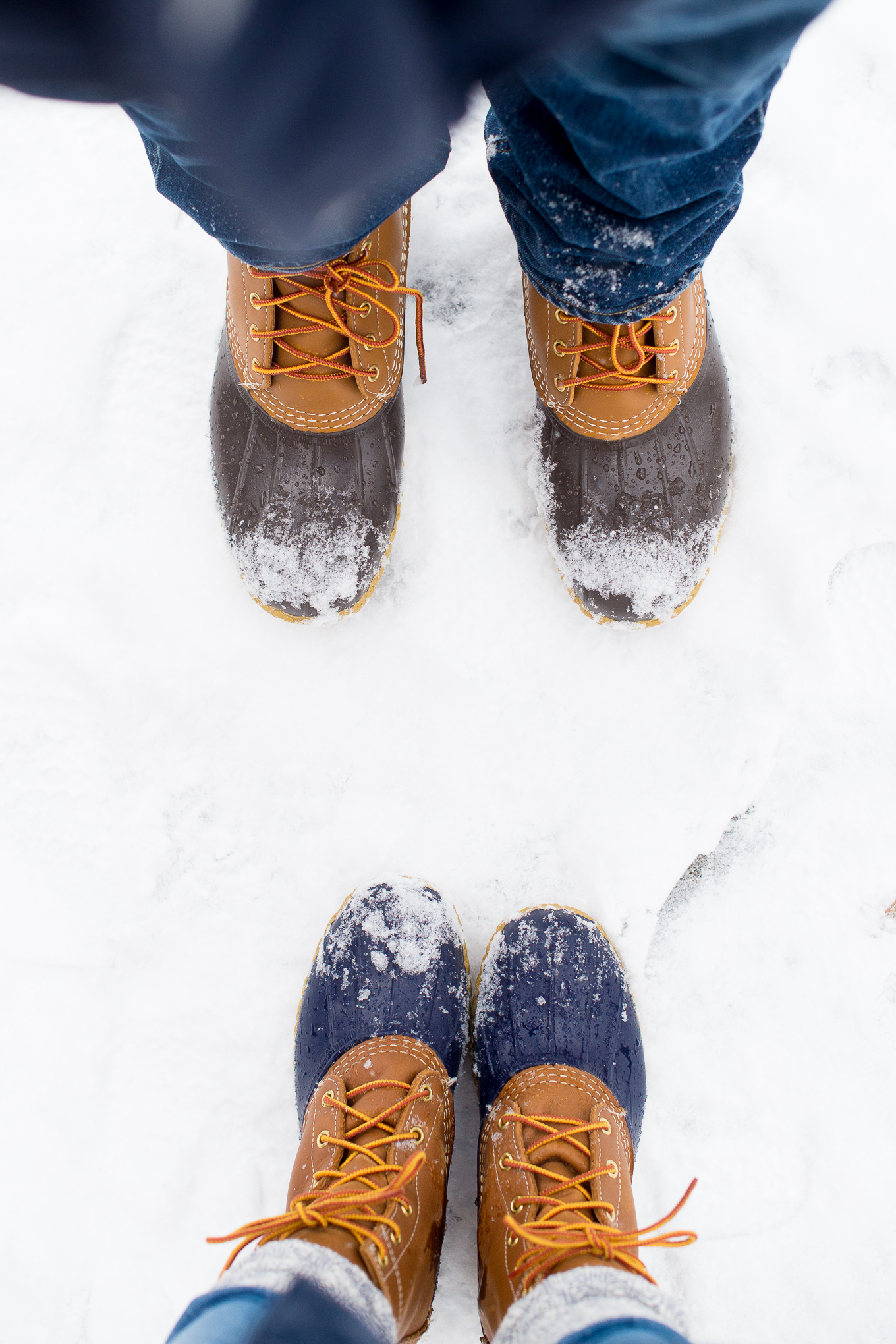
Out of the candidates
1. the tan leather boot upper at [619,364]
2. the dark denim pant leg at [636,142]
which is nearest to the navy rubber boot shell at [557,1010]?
the tan leather boot upper at [619,364]

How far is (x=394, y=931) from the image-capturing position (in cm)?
96

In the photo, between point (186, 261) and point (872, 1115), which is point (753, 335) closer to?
point (186, 261)

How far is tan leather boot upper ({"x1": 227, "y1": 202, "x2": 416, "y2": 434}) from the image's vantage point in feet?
2.73

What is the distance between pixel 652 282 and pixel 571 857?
661mm

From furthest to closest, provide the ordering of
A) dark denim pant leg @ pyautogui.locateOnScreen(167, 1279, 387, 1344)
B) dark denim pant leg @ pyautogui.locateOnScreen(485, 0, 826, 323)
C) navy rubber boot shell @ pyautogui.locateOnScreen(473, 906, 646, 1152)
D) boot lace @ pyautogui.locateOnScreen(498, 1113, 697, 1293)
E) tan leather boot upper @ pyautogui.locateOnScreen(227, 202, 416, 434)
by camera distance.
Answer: navy rubber boot shell @ pyautogui.locateOnScreen(473, 906, 646, 1152), tan leather boot upper @ pyautogui.locateOnScreen(227, 202, 416, 434), boot lace @ pyautogui.locateOnScreen(498, 1113, 697, 1293), dark denim pant leg @ pyautogui.locateOnScreen(167, 1279, 387, 1344), dark denim pant leg @ pyautogui.locateOnScreen(485, 0, 826, 323)

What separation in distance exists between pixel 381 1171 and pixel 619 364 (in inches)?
35.0

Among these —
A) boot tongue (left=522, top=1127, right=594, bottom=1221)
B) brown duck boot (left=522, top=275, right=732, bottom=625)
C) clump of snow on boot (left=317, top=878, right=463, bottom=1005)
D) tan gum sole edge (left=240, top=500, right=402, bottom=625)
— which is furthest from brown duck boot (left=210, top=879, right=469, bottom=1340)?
brown duck boot (left=522, top=275, right=732, bottom=625)

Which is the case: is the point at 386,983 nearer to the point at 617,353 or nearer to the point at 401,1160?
the point at 401,1160

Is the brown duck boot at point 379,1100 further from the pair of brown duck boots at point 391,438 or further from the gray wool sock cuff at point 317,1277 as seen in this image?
the pair of brown duck boots at point 391,438

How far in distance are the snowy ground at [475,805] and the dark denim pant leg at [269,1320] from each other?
422 mm

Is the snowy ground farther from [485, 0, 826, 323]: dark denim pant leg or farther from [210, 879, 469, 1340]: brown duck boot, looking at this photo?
[485, 0, 826, 323]: dark denim pant leg

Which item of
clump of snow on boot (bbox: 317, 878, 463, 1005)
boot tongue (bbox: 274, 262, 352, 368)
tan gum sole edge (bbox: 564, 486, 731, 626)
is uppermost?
boot tongue (bbox: 274, 262, 352, 368)

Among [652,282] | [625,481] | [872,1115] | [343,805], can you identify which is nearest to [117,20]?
[652,282]

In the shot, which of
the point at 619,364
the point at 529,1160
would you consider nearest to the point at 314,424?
the point at 619,364
